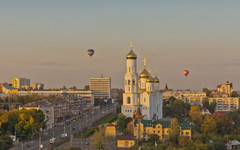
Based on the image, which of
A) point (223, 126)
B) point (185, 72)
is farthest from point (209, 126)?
point (185, 72)

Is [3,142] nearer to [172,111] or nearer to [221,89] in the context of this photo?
[172,111]

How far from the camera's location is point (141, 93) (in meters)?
63.7

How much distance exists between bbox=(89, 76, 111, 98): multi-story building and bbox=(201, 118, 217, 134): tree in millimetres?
103048

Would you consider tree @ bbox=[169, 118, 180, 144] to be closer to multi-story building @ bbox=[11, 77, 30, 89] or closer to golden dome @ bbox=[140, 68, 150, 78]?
golden dome @ bbox=[140, 68, 150, 78]

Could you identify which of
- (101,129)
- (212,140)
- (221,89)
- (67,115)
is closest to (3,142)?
(101,129)

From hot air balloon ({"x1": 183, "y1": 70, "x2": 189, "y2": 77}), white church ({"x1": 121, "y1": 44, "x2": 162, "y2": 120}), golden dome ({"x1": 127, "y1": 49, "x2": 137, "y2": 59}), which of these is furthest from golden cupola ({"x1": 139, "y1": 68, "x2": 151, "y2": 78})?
hot air balloon ({"x1": 183, "y1": 70, "x2": 189, "y2": 77})

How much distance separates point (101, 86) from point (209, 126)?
108 metres

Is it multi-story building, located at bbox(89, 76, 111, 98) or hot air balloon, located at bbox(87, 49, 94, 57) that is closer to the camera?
hot air balloon, located at bbox(87, 49, 94, 57)

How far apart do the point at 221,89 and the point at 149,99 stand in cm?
7338

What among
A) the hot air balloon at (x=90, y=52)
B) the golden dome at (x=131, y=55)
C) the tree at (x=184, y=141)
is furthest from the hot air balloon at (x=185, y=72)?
the tree at (x=184, y=141)

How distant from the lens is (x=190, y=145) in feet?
132

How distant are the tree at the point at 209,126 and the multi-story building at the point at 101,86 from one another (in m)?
103

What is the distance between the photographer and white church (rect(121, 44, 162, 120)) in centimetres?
5959

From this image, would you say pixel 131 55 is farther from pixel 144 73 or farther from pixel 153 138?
pixel 153 138
